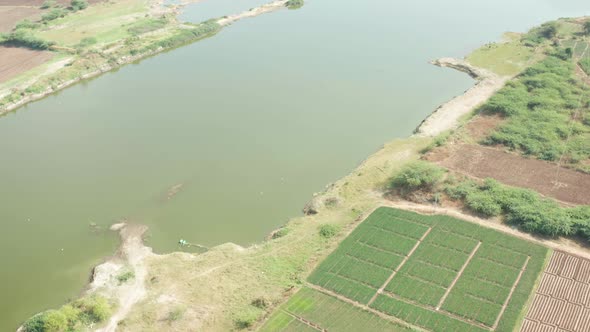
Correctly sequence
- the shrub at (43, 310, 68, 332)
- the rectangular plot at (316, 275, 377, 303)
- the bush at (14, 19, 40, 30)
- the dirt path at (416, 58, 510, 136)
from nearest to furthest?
the shrub at (43, 310, 68, 332)
the rectangular plot at (316, 275, 377, 303)
the dirt path at (416, 58, 510, 136)
the bush at (14, 19, 40, 30)

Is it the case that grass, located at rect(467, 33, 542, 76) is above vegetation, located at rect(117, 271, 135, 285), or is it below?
above

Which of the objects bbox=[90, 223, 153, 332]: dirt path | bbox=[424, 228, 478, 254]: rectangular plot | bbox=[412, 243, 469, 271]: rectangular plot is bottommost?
bbox=[412, 243, 469, 271]: rectangular plot

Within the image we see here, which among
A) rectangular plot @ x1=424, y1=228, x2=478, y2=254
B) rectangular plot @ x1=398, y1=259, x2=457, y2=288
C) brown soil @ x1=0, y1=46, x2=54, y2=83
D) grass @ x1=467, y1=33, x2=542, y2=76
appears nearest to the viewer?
rectangular plot @ x1=398, y1=259, x2=457, y2=288

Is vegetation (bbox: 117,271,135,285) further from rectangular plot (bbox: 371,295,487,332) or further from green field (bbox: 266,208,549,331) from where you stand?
rectangular plot (bbox: 371,295,487,332)

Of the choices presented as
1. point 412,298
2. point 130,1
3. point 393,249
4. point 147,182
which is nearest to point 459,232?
point 393,249

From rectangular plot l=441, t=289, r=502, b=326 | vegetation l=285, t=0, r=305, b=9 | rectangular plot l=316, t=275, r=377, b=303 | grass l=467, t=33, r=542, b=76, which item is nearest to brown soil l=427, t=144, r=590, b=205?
rectangular plot l=441, t=289, r=502, b=326

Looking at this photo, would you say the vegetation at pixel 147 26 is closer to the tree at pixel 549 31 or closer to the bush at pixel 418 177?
the bush at pixel 418 177

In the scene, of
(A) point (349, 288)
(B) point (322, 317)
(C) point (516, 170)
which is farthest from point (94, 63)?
(C) point (516, 170)
